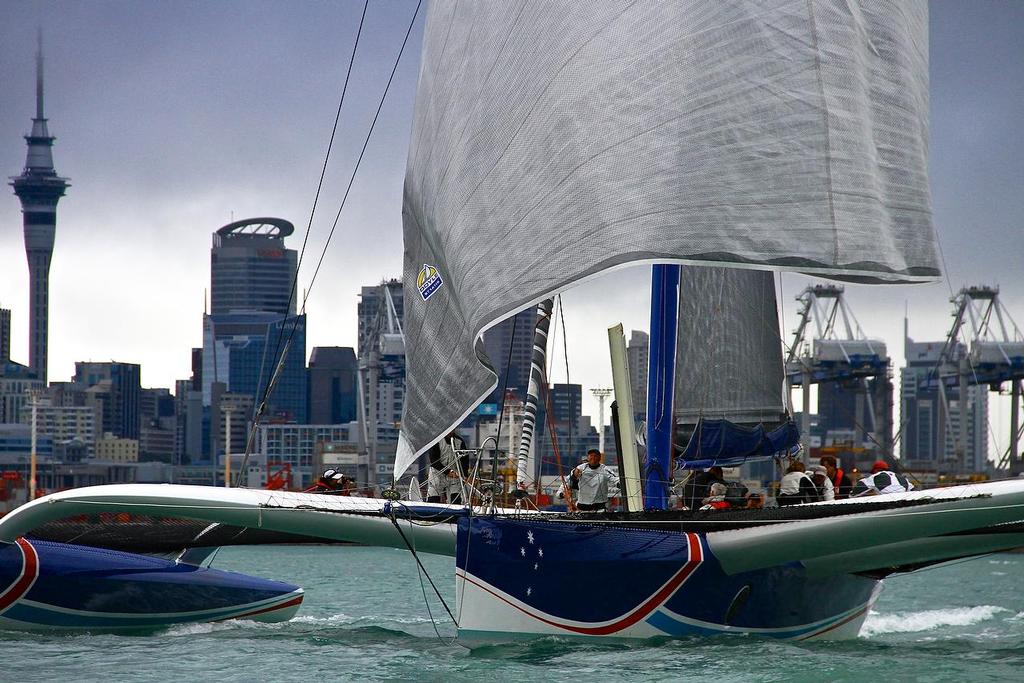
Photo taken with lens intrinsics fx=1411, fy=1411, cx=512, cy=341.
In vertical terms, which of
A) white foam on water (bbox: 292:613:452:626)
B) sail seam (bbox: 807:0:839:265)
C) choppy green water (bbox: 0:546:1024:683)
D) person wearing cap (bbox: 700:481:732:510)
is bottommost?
white foam on water (bbox: 292:613:452:626)

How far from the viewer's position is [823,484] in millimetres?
12133

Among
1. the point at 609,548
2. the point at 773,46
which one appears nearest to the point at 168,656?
the point at 609,548

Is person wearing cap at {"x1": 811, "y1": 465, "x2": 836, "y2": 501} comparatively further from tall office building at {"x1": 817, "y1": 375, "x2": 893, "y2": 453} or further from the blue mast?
tall office building at {"x1": 817, "y1": 375, "x2": 893, "y2": 453}

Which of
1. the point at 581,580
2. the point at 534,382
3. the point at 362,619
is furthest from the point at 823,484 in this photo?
the point at 362,619

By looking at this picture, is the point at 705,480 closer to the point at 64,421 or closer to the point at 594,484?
the point at 594,484

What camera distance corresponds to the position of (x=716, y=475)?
492 inches

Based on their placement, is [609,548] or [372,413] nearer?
[609,548]

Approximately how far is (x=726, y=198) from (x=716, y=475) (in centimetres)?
334

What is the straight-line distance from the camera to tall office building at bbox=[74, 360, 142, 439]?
184m

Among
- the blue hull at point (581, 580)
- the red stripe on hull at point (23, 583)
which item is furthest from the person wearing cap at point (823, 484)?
the red stripe on hull at point (23, 583)

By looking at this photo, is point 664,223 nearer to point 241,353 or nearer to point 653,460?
point 653,460

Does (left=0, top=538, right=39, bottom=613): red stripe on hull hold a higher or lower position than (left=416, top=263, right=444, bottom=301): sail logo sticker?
lower

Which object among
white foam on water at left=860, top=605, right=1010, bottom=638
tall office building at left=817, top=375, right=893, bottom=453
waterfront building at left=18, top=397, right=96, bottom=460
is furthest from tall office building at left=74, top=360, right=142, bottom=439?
white foam on water at left=860, top=605, right=1010, bottom=638

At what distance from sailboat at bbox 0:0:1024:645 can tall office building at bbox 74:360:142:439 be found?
179m
